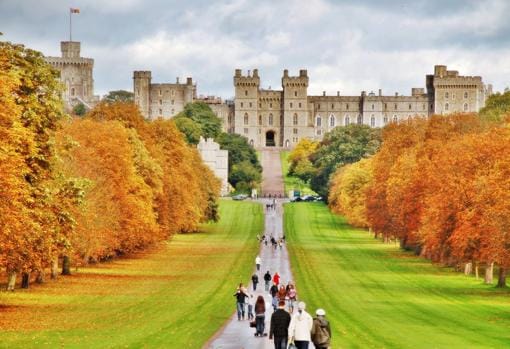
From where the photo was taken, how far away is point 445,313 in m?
40.3

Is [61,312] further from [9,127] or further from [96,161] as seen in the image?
[96,161]

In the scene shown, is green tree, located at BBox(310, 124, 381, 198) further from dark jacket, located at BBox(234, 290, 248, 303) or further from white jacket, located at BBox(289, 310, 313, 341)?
white jacket, located at BBox(289, 310, 313, 341)

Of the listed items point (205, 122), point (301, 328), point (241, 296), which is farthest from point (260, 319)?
point (205, 122)

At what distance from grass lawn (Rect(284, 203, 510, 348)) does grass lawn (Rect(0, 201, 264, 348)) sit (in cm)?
372

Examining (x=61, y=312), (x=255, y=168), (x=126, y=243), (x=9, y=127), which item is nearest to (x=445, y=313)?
(x=61, y=312)

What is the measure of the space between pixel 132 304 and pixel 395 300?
10336mm

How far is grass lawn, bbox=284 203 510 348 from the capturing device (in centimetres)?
3291

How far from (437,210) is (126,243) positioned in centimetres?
1874

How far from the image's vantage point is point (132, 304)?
42250mm

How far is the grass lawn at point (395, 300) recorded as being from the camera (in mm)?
32906

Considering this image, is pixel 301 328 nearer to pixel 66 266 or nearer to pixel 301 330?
pixel 301 330

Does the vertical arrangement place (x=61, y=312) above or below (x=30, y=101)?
below

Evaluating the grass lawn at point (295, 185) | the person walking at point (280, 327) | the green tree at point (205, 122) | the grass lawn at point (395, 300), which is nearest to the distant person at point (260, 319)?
the grass lawn at point (395, 300)

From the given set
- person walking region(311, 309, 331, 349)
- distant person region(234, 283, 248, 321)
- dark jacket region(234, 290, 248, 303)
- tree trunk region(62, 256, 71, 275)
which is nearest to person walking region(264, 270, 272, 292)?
tree trunk region(62, 256, 71, 275)
